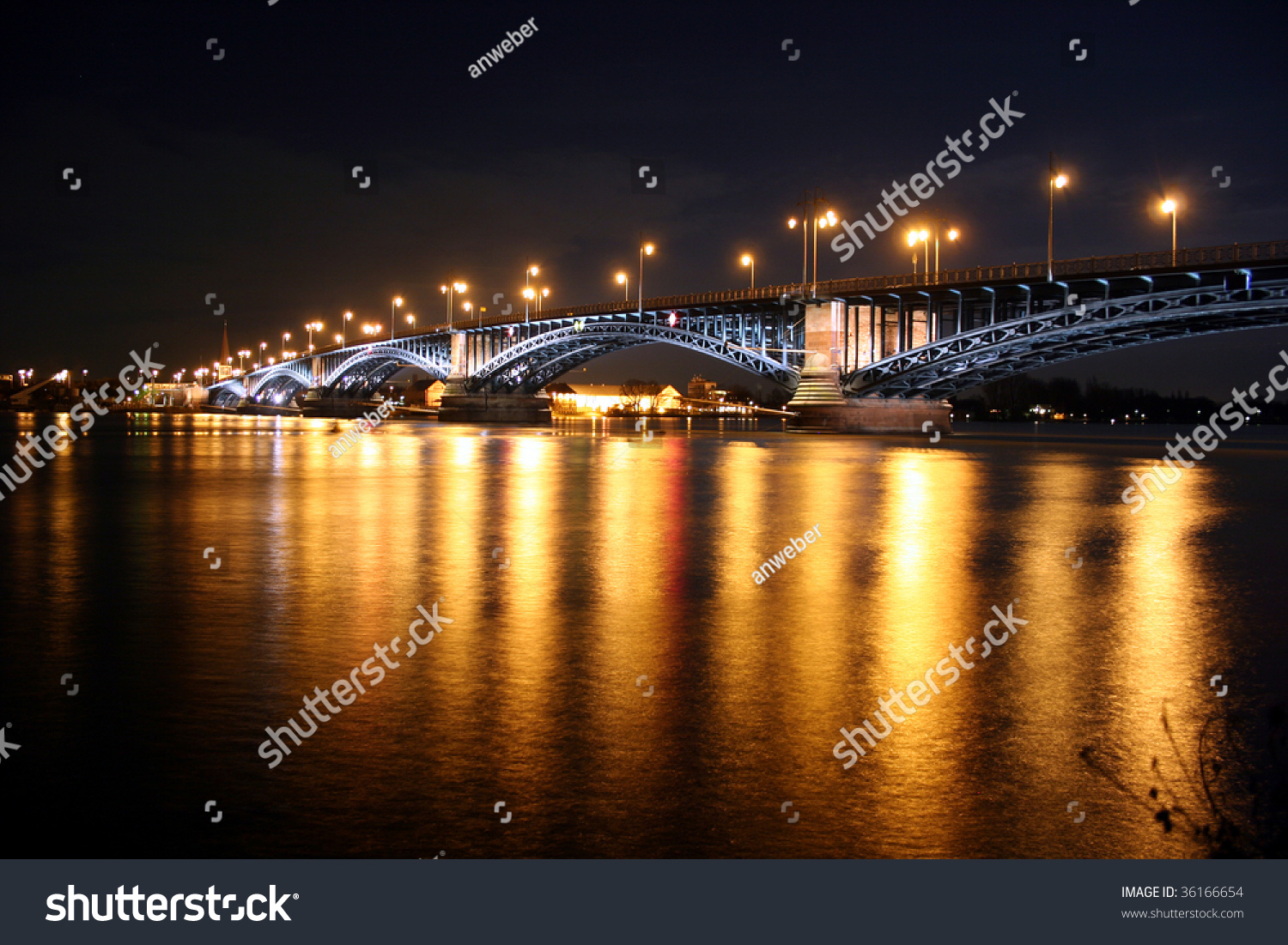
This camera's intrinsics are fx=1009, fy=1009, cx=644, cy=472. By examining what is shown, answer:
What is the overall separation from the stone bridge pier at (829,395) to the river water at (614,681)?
177 ft

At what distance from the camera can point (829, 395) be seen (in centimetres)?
6906

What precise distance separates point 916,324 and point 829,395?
24.4 feet

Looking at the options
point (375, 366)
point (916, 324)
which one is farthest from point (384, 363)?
point (916, 324)

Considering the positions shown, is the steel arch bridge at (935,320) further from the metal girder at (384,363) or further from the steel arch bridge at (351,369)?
the steel arch bridge at (351,369)

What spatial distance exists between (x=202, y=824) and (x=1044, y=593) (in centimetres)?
793

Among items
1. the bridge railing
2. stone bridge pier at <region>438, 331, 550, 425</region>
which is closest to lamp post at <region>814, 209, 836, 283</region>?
the bridge railing

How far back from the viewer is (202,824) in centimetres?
409

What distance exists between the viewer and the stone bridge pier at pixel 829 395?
6900cm

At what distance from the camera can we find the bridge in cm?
4978

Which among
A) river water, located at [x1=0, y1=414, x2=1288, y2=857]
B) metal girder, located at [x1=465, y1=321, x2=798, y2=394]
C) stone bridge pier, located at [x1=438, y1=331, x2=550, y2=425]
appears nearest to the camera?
river water, located at [x1=0, y1=414, x2=1288, y2=857]

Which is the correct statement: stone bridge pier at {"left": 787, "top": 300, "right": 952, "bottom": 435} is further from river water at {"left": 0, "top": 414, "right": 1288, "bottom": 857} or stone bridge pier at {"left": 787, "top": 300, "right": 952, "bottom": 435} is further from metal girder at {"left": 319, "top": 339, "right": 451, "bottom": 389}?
metal girder at {"left": 319, "top": 339, "right": 451, "bottom": 389}

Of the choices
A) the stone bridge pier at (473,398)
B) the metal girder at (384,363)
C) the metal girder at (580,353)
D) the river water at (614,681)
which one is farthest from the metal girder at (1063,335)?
the metal girder at (384,363)

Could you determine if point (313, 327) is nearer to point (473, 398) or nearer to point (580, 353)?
point (473, 398)

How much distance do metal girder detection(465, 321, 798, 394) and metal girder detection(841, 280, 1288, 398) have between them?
849cm
